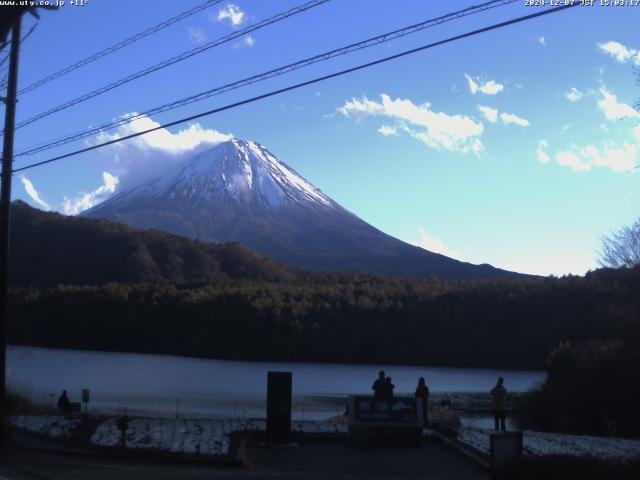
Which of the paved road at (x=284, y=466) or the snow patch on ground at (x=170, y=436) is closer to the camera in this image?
the paved road at (x=284, y=466)

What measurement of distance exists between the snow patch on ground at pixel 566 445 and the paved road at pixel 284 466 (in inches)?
44.2

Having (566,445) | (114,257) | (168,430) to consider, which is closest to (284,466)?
(168,430)

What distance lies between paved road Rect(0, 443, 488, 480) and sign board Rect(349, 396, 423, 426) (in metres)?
0.65

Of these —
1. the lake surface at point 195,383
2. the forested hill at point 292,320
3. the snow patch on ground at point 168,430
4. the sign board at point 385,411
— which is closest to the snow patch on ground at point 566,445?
the sign board at point 385,411

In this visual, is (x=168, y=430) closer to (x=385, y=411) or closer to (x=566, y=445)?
(x=385, y=411)

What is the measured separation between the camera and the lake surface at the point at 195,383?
39.4m

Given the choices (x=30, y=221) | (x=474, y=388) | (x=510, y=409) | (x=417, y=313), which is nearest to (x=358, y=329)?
(x=417, y=313)

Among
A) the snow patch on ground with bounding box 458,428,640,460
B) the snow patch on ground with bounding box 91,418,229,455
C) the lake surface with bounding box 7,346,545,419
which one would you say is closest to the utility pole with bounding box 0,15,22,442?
the snow patch on ground with bounding box 91,418,229,455

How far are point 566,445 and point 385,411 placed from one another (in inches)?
146

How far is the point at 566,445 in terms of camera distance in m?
17.5

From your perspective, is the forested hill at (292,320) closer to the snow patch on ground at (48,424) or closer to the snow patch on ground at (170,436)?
the snow patch on ground at (170,436)

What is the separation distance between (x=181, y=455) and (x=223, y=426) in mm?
3513

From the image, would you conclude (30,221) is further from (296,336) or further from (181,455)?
(181,455)

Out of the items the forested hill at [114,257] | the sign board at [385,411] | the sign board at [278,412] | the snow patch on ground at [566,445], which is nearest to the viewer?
the snow patch on ground at [566,445]
